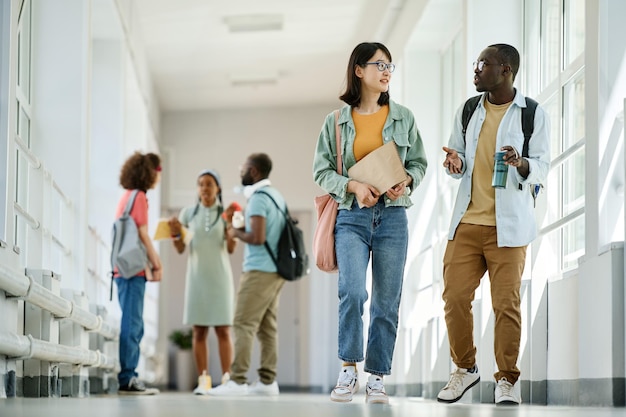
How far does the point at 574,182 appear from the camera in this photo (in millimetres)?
4699

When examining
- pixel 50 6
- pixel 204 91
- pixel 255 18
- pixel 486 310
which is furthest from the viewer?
pixel 204 91

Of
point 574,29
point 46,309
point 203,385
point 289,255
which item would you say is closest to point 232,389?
point 203,385

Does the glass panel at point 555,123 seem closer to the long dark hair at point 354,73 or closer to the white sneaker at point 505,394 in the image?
the long dark hair at point 354,73

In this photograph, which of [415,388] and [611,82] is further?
[415,388]

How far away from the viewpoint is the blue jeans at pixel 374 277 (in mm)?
3775

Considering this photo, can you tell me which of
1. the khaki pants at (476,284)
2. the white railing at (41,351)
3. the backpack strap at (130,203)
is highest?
the backpack strap at (130,203)

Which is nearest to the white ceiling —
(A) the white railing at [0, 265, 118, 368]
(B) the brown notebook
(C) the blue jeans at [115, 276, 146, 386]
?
(C) the blue jeans at [115, 276, 146, 386]

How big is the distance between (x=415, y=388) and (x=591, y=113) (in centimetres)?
442

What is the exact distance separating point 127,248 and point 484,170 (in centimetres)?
267

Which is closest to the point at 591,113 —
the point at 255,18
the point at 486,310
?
the point at 486,310

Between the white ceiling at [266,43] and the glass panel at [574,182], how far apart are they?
275 centimetres

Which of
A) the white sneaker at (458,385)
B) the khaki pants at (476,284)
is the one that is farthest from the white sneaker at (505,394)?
the white sneaker at (458,385)

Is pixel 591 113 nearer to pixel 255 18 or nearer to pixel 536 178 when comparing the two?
pixel 536 178

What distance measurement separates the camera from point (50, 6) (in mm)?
5988
